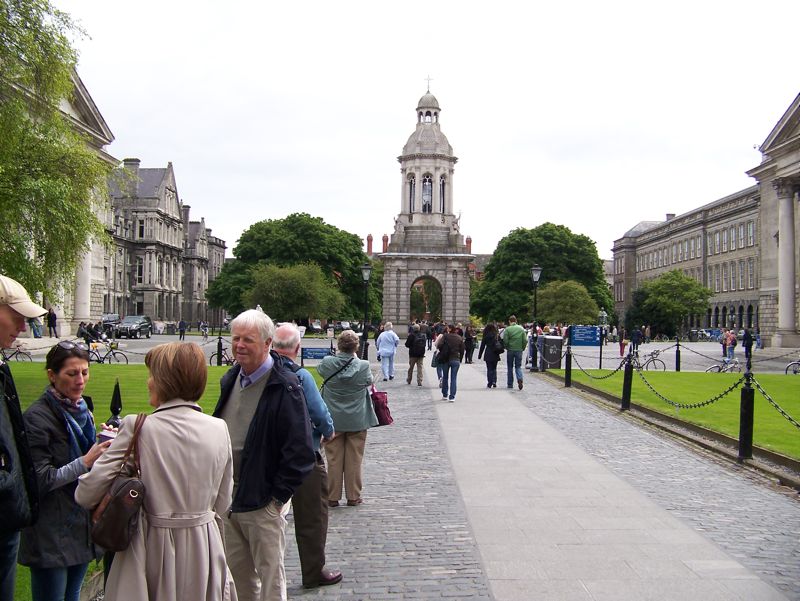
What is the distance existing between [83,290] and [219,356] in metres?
17.3

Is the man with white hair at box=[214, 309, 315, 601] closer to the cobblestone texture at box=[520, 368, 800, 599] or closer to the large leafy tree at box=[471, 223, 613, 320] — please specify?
the cobblestone texture at box=[520, 368, 800, 599]

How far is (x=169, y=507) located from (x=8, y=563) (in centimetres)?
111

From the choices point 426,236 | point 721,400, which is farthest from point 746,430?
point 426,236

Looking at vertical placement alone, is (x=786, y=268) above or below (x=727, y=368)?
above

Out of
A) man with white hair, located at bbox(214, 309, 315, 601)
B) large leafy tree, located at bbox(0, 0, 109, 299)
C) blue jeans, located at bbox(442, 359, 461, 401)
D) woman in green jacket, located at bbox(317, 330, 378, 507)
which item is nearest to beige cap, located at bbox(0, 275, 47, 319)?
man with white hair, located at bbox(214, 309, 315, 601)

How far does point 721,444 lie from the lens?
12.8 m

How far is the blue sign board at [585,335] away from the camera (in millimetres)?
35969

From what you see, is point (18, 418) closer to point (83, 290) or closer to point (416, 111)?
point (83, 290)

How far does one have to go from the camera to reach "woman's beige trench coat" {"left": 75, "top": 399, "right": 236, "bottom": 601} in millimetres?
3711

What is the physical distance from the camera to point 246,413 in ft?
17.0

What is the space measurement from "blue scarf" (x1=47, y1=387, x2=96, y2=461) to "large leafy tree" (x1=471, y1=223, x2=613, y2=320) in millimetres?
73737

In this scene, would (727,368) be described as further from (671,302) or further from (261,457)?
(671,302)

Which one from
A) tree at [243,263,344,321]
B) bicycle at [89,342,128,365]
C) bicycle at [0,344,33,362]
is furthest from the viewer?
tree at [243,263,344,321]

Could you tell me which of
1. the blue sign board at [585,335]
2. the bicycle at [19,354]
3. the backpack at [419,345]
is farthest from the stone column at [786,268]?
the bicycle at [19,354]
